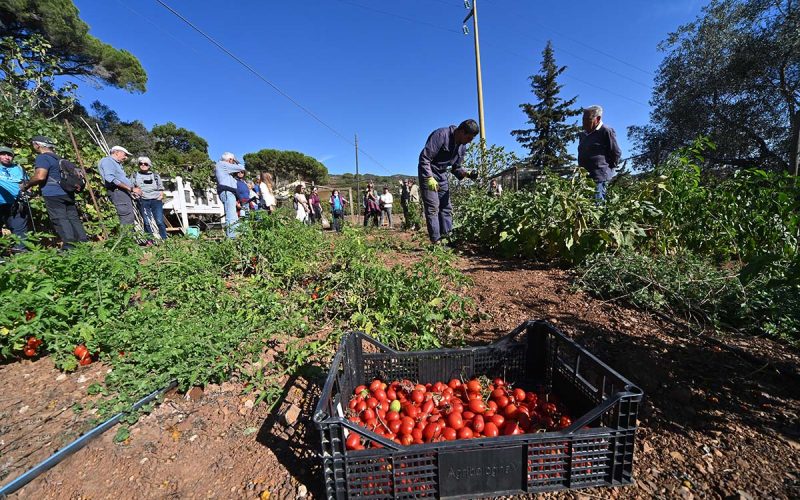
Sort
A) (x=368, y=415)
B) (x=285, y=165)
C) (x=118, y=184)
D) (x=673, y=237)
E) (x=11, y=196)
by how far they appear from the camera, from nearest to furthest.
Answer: (x=368, y=415)
(x=673, y=237)
(x=11, y=196)
(x=118, y=184)
(x=285, y=165)

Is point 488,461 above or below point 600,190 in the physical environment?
below

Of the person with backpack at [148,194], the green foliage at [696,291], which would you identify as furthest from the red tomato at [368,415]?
the person with backpack at [148,194]

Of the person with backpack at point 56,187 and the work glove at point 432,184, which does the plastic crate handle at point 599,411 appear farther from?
the person with backpack at point 56,187

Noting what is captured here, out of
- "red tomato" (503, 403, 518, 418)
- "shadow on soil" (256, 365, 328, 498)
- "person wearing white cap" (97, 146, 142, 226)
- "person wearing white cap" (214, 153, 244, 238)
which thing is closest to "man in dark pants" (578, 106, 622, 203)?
"red tomato" (503, 403, 518, 418)

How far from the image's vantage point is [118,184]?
496 cm

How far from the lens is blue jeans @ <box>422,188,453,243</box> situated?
4.50 m

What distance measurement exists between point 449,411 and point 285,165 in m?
49.9

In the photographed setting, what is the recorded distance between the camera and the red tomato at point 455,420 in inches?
61.3

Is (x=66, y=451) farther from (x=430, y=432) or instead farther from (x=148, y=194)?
(x=148, y=194)

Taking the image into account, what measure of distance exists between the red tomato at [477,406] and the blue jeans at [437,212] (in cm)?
309

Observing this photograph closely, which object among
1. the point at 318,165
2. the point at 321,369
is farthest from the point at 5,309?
the point at 318,165

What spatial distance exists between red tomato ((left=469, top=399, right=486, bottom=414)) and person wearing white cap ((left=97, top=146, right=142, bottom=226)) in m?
5.28

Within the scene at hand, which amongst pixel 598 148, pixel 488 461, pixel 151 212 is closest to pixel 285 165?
pixel 151 212

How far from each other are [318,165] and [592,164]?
4894 centimetres
